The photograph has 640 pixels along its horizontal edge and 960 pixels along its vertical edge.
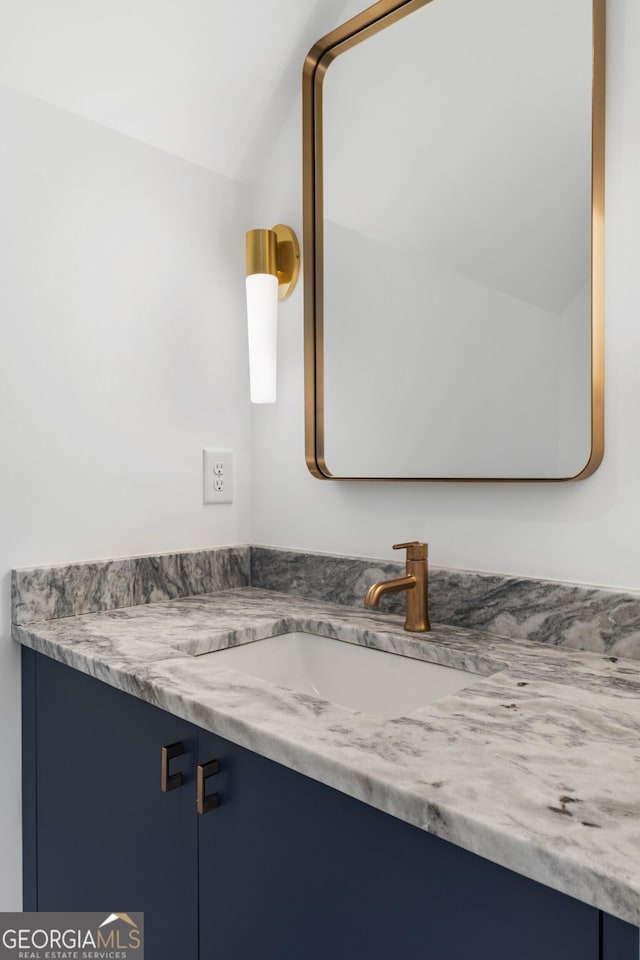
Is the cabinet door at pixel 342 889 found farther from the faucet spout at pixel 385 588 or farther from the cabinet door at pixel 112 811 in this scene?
the faucet spout at pixel 385 588

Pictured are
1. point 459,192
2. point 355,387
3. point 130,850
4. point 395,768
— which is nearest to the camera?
point 395,768

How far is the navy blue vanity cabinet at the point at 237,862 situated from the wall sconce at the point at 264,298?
2.23 ft

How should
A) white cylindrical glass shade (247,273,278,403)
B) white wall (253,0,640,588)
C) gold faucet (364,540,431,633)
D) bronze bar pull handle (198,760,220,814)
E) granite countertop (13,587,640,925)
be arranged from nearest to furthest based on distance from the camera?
granite countertop (13,587,640,925)
bronze bar pull handle (198,760,220,814)
white wall (253,0,640,588)
gold faucet (364,540,431,633)
white cylindrical glass shade (247,273,278,403)

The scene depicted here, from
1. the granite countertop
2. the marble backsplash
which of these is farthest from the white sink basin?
the marble backsplash

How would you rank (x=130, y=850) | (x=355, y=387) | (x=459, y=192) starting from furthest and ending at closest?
(x=355, y=387)
(x=459, y=192)
(x=130, y=850)

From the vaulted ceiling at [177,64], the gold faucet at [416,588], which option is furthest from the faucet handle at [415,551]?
the vaulted ceiling at [177,64]

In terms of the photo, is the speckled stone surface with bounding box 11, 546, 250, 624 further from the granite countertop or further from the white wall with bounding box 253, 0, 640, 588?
the white wall with bounding box 253, 0, 640, 588

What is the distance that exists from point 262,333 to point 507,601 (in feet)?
2.35

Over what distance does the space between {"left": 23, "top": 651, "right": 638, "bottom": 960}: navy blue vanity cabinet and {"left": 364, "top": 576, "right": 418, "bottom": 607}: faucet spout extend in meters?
0.32

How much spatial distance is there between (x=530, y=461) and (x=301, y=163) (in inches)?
32.6

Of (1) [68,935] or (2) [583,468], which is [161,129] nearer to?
(2) [583,468]

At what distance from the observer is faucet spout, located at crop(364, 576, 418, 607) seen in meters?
0.98

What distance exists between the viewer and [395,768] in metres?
0.58

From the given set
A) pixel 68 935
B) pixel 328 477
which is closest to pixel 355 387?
pixel 328 477
